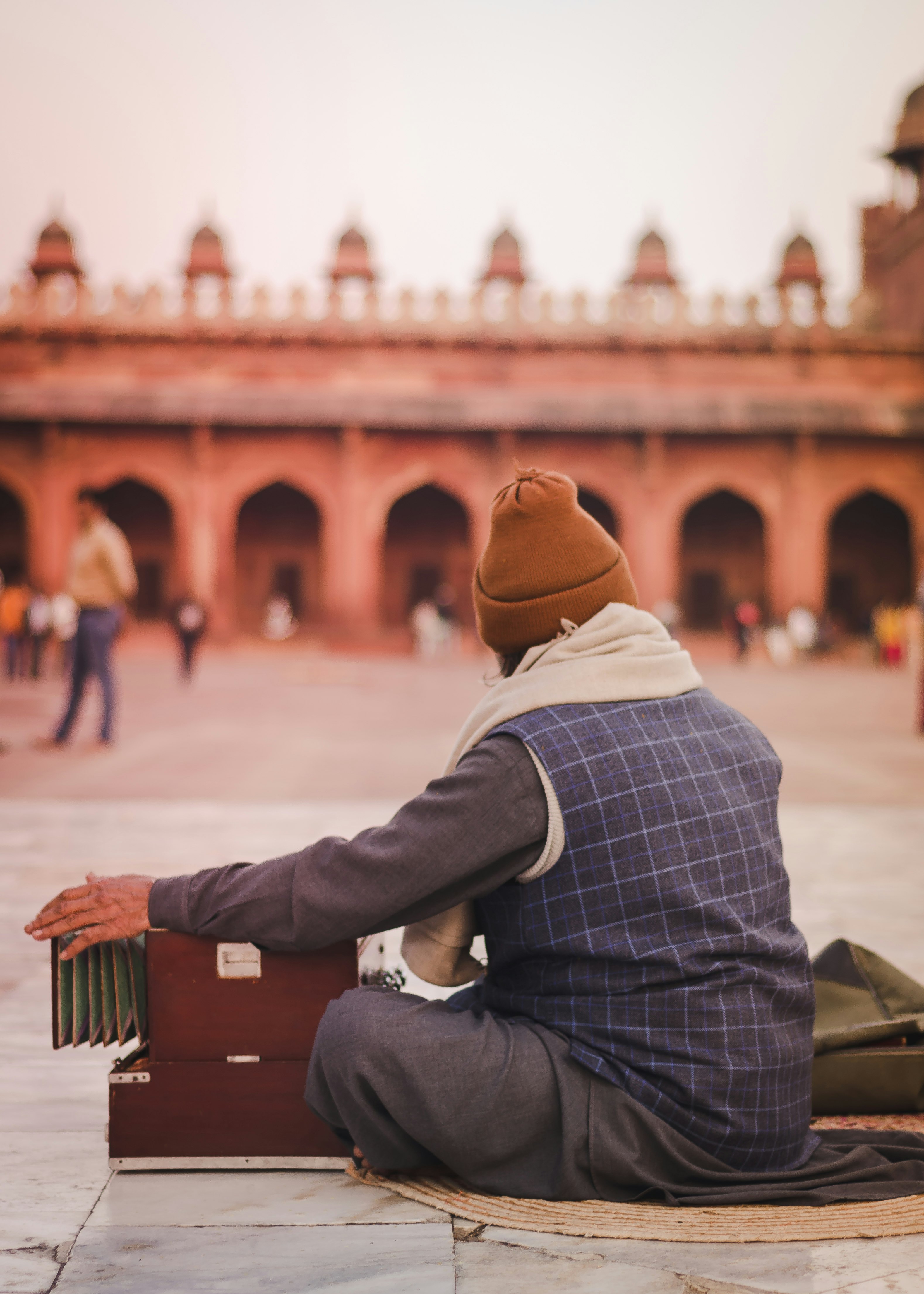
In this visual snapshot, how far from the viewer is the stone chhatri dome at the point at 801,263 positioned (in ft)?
94.9

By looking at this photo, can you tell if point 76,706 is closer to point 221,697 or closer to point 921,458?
point 221,697

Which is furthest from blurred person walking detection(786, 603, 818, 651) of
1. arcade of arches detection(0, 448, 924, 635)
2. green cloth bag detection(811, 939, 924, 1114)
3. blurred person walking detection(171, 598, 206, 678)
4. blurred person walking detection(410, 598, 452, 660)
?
green cloth bag detection(811, 939, 924, 1114)

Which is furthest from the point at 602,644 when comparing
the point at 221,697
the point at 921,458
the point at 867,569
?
the point at 867,569

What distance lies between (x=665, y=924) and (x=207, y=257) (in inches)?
1137

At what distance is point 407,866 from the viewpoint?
1.67m

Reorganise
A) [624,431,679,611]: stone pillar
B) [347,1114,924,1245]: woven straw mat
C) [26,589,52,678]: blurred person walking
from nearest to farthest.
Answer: [347,1114,924,1245]: woven straw mat, [26,589,52,678]: blurred person walking, [624,431,679,611]: stone pillar

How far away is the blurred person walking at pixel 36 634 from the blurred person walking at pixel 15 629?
0.18 ft

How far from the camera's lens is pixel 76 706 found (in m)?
7.48

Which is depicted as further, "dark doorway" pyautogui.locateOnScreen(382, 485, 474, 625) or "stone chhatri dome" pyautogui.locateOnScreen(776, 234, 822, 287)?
"stone chhatri dome" pyautogui.locateOnScreen(776, 234, 822, 287)

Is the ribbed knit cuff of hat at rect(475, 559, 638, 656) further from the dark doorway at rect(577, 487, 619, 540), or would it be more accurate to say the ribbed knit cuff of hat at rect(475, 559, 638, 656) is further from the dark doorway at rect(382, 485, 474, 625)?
the dark doorway at rect(382, 485, 474, 625)

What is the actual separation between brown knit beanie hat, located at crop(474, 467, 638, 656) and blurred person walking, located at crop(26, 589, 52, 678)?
45.2 ft

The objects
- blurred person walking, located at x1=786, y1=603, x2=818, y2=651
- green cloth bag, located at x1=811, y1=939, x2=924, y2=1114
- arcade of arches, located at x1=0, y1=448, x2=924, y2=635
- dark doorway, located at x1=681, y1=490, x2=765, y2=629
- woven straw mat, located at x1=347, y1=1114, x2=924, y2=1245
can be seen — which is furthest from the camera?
dark doorway, located at x1=681, y1=490, x2=765, y2=629

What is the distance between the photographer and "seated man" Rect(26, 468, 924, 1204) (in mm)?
1687

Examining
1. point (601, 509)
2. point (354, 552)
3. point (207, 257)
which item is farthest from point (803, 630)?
point (207, 257)
